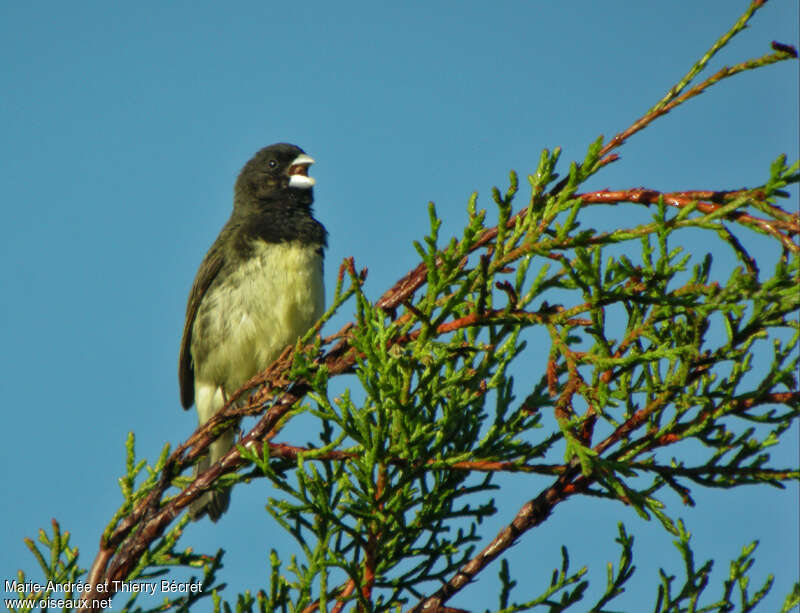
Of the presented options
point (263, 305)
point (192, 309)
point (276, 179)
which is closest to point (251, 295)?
point (263, 305)

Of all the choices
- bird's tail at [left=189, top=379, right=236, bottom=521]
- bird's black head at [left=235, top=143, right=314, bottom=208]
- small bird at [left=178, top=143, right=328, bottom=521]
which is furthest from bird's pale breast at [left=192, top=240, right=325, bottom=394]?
bird's black head at [left=235, top=143, right=314, bottom=208]

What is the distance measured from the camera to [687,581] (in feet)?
8.40

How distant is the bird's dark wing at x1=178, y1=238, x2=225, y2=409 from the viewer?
5832mm

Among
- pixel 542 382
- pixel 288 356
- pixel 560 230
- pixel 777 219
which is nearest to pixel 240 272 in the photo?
pixel 288 356

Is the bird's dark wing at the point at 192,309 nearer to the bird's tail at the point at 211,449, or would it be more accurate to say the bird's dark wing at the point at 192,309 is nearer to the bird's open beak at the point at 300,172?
the bird's tail at the point at 211,449

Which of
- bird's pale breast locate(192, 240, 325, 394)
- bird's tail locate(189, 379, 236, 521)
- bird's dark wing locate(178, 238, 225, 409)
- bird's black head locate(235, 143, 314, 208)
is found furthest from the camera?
bird's black head locate(235, 143, 314, 208)

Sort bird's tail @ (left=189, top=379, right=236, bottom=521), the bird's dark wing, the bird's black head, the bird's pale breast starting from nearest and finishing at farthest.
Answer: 1. bird's tail @ (left=189, top=379, right=236, bottom=521)
2. the bird's pale breast
3. the bird's dark wing
4. the bird's black head

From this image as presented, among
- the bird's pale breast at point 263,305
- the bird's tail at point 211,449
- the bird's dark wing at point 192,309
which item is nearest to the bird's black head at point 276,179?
the bird's dark wing at point 192,309

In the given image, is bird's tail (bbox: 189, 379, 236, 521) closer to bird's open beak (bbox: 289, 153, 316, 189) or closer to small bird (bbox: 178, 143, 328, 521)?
small bird (bbox: 178, 143, 328, 521)

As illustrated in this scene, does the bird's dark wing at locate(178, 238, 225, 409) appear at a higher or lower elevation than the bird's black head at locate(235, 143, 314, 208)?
lower

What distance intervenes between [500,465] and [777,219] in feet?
3.24

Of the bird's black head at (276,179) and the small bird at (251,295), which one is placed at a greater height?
the bird's black head at (276,179)

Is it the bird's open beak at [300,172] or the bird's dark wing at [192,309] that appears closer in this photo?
the bird's dark wing at [192,309]

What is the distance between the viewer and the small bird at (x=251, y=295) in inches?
215
